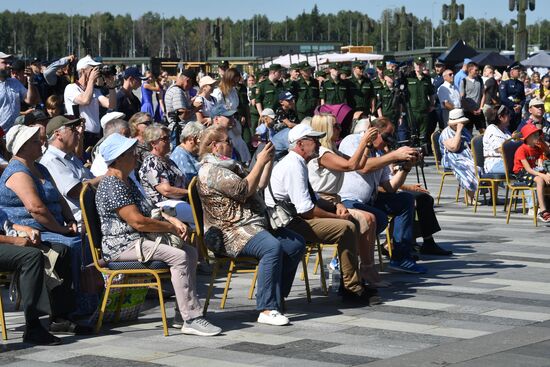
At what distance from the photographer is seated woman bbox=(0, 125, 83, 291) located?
8586 millimetres

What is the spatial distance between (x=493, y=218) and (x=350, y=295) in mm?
6687

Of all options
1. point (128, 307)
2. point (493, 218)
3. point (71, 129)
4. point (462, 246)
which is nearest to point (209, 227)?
point (128, 307)

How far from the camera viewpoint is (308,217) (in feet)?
32.4

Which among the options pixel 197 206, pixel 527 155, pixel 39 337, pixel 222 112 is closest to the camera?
pixel 39 337

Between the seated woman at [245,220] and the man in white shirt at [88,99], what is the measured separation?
524 centimetres

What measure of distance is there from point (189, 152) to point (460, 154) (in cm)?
688

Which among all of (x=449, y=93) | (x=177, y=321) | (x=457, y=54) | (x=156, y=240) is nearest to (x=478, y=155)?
(x=177, y=321)

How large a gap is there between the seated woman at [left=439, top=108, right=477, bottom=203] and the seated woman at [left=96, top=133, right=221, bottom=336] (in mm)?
9140

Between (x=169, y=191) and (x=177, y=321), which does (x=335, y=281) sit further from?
(x=177, y=321)

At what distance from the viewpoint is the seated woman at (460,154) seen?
1717cm

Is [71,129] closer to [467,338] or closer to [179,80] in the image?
[467,338]

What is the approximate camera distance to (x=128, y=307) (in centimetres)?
903

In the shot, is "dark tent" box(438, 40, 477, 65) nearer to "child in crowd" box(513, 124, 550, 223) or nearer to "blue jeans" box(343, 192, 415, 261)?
"child in crowd" box(513, 124, 550, 223)

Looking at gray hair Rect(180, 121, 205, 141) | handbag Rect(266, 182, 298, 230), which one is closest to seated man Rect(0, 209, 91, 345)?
handbag Rect(266, 182, 298, 230)
